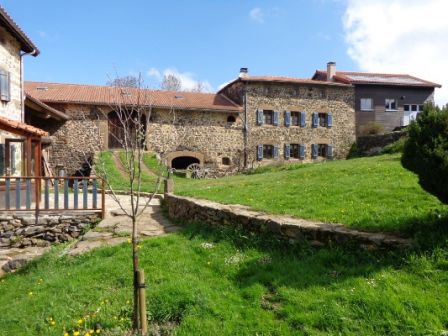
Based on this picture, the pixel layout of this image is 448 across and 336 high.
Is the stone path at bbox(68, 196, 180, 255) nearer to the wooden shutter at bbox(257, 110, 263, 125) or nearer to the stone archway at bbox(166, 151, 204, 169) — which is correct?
the stone archway at bbox(166, 151, 204, 169)

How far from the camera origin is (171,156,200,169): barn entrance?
2644 centimetres

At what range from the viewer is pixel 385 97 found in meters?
29.4

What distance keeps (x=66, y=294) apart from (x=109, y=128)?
1940 centimetres

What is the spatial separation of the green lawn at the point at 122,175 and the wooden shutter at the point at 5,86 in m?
3.64

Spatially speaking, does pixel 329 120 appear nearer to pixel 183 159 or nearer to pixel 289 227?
pixel 183 159

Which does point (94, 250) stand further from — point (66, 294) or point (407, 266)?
point (407, 266)

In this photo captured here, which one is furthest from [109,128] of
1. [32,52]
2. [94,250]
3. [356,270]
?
[356,270]

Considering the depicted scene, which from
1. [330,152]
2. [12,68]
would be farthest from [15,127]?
[330,152]

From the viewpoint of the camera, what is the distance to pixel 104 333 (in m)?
4.14

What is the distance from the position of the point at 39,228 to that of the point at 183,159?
17.8 m

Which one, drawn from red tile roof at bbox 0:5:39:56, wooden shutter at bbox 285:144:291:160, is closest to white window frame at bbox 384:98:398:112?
wooden shutter at bbox 285:144:291:160

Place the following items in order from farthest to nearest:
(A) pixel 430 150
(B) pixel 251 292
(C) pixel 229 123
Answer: (C) pixel 229 123
(B) pixel 251 292
(A) pixel 430 150

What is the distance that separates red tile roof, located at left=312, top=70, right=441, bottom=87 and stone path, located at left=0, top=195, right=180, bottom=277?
2330 centimetres

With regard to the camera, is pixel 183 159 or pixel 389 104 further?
pixel 389 104
